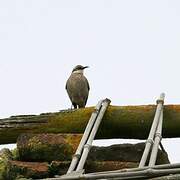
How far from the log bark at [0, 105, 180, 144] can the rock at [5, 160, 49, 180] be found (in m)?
0.79

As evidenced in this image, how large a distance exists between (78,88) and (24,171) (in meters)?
9.06

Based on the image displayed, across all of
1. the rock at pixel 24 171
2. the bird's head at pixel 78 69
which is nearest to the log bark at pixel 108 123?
the rock at pixel 24 171

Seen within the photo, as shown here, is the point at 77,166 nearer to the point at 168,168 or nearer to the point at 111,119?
the point at 168,168

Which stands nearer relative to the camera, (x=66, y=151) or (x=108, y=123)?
(x=66, y=151)

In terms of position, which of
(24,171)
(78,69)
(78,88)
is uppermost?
(78,69)

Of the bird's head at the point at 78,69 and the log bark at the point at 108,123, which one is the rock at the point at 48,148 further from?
the bird's head at the point at 78,69

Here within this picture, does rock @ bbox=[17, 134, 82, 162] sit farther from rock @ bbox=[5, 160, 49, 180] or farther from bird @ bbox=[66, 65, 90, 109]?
bird @ bbox=[66, 65, 90, 109]

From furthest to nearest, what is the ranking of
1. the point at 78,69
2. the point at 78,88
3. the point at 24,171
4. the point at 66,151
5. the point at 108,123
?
the point at 78,69 → the point at 78,88 → the point at 108,123 → the point at 66,151 → the point at 24,171

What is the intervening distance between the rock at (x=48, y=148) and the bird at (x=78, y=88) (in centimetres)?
860

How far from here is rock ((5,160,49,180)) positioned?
4.51 metres

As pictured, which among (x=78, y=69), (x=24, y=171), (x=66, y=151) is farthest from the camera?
(x=78, y=69)

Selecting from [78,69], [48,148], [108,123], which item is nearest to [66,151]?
[48,148]

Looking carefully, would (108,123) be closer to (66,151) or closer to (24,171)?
(66,151)

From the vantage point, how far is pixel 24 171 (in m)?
4.54
